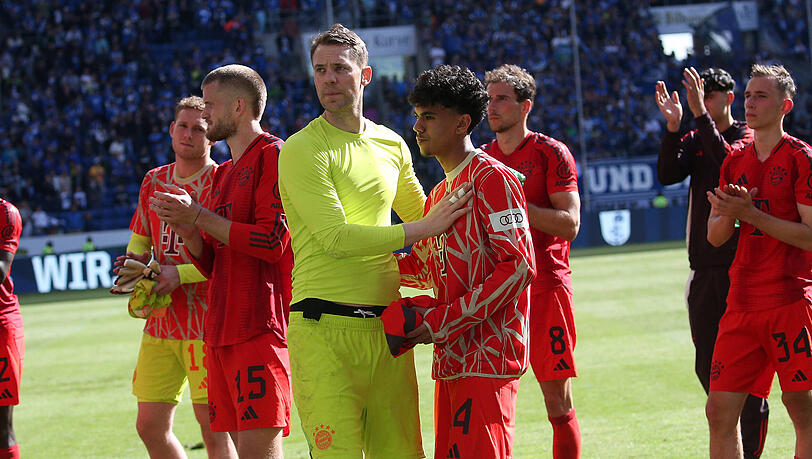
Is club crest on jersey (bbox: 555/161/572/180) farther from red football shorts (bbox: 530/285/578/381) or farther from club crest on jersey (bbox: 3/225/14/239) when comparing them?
club crest on jersey (bbox: 3/225/14/239)

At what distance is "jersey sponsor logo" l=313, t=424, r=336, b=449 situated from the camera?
364cm

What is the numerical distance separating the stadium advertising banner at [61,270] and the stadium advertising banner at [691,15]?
2620cm

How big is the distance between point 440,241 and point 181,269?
211 cm

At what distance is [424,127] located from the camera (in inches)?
147

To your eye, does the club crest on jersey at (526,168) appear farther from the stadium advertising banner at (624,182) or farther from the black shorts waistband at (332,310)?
the stadium advertising banner at (624,182)

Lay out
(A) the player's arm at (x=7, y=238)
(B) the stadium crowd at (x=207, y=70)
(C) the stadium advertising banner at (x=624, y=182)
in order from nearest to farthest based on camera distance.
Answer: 1. (A) the player's arm at (x=7, y=238)
2. (C) the stadium advertising banner at (x=624, y=182)
3. (B) the stadium crowd at (x=207, y=70)

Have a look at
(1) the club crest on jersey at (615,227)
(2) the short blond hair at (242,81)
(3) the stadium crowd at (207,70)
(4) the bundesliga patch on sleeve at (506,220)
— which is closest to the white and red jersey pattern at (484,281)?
(4) the bundesliga patch on sleeve at (506,220)

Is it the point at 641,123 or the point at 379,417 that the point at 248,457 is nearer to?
the point at 379,417

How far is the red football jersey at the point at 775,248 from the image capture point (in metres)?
4.77

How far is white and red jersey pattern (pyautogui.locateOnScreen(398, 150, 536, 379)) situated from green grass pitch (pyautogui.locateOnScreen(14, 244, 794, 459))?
10.3ft

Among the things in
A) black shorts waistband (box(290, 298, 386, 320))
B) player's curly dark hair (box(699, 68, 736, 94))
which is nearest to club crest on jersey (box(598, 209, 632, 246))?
player's curly dark hair (box(699, 68, 736, 94))

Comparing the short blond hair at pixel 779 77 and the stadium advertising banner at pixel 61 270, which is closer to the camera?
the short blond hair at pixel 779 77

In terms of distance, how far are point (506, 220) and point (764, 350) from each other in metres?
2.14

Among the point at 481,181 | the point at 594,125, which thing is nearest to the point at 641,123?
the point at 594,125
